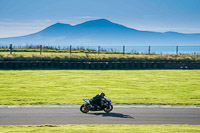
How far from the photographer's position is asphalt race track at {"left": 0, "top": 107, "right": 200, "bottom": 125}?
12.7m

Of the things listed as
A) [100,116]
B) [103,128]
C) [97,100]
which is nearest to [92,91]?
[97,100]

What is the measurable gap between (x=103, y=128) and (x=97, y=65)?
2555cm

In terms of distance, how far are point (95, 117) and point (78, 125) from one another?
1789mm

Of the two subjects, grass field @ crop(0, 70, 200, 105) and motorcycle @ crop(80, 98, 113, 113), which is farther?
grass field @ crop(0, 70, 200, 105)

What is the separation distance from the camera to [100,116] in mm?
13789

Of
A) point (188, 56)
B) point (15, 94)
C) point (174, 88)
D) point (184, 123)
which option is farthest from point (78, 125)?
point (188, 56)

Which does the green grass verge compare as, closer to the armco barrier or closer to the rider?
the rider

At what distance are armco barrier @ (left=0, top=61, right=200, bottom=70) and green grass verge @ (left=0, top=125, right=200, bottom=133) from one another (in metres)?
25.1

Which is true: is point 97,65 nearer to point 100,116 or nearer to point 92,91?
point 92,91

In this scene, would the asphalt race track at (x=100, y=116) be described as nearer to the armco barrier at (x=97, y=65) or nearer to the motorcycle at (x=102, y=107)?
the motorcycle at (x=102, y=107)

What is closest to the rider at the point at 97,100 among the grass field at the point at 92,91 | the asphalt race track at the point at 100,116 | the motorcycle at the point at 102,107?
the motorcycle at the point at 102,107

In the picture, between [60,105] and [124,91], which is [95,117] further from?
[124,91]

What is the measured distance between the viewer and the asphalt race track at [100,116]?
12719mm

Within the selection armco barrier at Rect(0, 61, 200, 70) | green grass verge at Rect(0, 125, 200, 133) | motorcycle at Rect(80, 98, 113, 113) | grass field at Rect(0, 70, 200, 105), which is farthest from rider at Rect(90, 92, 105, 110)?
armco barrier at Rect(0, 61, 200, 70)
